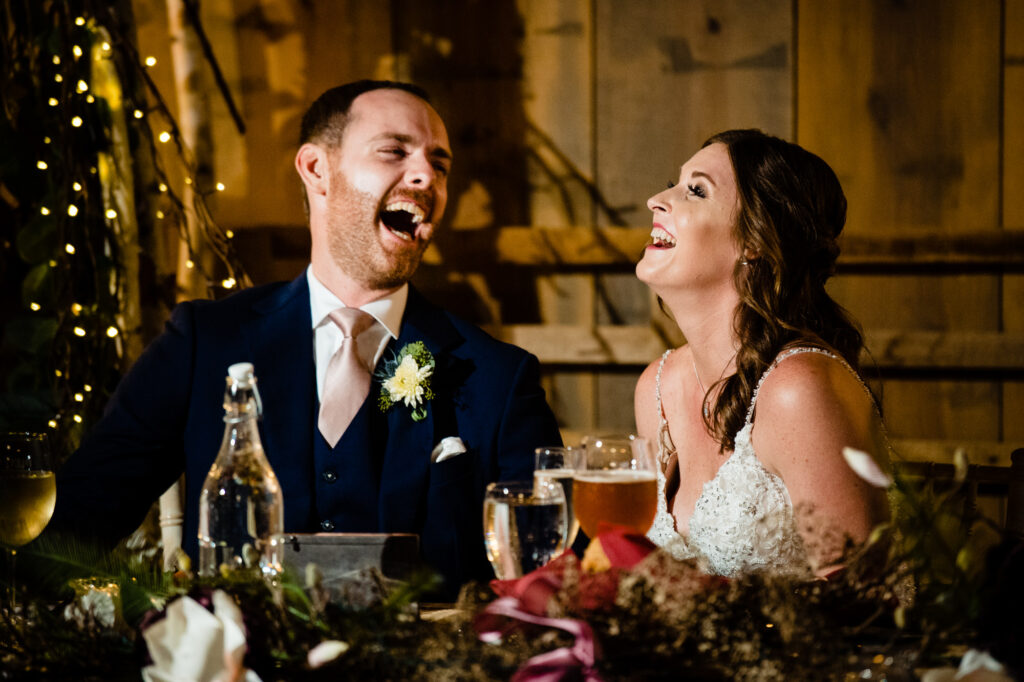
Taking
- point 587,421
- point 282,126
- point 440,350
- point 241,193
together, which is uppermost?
point 282,126

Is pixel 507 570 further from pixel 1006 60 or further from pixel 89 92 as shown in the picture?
pixel 1006 60

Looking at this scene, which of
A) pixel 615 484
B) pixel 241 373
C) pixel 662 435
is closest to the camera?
pixel 241 373

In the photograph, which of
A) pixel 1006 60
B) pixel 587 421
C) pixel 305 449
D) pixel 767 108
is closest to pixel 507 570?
pixel 305 449

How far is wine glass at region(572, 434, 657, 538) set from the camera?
1.22 metres

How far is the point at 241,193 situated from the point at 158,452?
1274mm

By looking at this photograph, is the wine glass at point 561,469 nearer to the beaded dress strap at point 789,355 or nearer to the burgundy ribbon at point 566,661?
the burgundy ribbon at point 566,661

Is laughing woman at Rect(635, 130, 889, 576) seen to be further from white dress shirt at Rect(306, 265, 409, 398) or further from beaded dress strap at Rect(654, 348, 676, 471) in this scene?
white dress shirt at Rect(306, 265, 409, 398)

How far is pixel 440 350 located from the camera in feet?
6.81

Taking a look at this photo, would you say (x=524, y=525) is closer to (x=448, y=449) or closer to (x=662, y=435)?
(x=448, y=449)

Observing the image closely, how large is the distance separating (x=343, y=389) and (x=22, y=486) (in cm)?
73

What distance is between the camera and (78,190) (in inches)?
99.5

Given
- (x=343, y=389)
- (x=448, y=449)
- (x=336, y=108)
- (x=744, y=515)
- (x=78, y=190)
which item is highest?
(x=336, y=108)

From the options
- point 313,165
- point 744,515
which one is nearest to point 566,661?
point 744,515

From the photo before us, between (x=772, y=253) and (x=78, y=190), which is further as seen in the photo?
(x=78, y=190)
